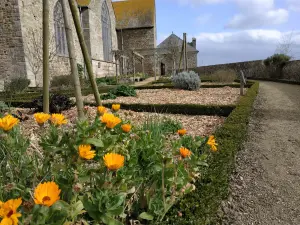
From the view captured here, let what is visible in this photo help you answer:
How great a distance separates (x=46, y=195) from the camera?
83 centimetres

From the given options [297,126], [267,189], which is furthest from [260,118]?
[267,189]

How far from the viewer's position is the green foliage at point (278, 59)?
19.6m

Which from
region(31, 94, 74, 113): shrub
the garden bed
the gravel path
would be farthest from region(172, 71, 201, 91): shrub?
the gravel path

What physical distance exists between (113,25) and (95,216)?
94.5 feet

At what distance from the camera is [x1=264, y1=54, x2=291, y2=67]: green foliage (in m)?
19.6

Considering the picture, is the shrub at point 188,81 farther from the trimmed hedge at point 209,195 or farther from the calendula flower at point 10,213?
the calendula flower at point 10,213

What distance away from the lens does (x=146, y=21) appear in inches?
1156

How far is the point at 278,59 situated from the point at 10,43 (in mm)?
18425

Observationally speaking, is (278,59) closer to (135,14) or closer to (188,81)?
(188,81)

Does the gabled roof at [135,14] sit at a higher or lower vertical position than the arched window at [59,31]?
higher

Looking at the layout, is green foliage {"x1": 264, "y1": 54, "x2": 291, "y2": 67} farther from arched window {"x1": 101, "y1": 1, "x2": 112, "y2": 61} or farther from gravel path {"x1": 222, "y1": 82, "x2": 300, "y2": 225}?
gravel path {"x1": 222, "y1": 82, "x2": 300, "y2": 225}

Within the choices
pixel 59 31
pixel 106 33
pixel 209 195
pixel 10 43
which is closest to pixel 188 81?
pixel 10 43

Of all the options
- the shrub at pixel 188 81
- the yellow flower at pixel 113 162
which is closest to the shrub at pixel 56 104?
the yellow flower at pixel 113 162

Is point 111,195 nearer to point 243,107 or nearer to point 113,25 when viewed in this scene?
point 243,107
